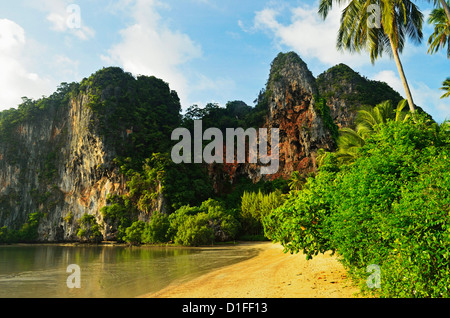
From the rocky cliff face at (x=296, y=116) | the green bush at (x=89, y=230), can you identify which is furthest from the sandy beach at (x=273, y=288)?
the rocky cliff face at (x=296, y=116)

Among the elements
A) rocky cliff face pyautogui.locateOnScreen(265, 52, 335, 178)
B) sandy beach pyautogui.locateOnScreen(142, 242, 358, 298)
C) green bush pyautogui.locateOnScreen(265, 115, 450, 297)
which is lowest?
sandy beach pyautogui.locateOnScreen(142, 242, 358, 298)

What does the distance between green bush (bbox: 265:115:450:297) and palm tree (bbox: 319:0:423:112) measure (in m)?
7.09

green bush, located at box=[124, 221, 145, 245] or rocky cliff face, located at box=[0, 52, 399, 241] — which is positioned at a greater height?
rocky cliff face, located at box=[0, 52, 399, 241]

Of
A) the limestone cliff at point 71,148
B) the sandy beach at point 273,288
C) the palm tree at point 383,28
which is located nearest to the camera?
the sandy beach at point 273,288

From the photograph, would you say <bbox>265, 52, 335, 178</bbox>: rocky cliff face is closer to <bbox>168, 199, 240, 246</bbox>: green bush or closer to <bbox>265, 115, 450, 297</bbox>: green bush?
<bbox>168, 199, 240, 246</bbox>: green bush

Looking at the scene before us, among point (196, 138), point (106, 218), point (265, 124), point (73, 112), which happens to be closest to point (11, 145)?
point (73, 112)

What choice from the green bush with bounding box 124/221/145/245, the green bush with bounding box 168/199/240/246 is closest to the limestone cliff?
the green bush with bounding box 124/221/145/245

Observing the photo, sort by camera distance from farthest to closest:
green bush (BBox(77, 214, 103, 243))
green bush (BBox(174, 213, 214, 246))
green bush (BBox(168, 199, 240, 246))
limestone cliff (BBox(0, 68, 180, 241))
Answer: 1. limestone cliff (BBox(0, 68, 180, 241))
2. green bush (BBox(77, 214, 103, 243))
3. green bush (BBox(168, 199, 240, 246))
4. green bush (BBox(174, 213, 214, 246))

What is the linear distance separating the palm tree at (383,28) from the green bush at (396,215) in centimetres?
709

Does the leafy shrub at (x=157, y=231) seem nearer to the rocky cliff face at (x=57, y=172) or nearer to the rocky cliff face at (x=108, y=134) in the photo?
the rocky cliff face at (x=108, y=134)

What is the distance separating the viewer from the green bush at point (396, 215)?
498cm

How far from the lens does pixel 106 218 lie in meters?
57.0

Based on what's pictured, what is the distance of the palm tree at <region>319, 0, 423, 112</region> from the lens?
13.0 meters

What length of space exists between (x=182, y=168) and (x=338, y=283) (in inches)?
2211
